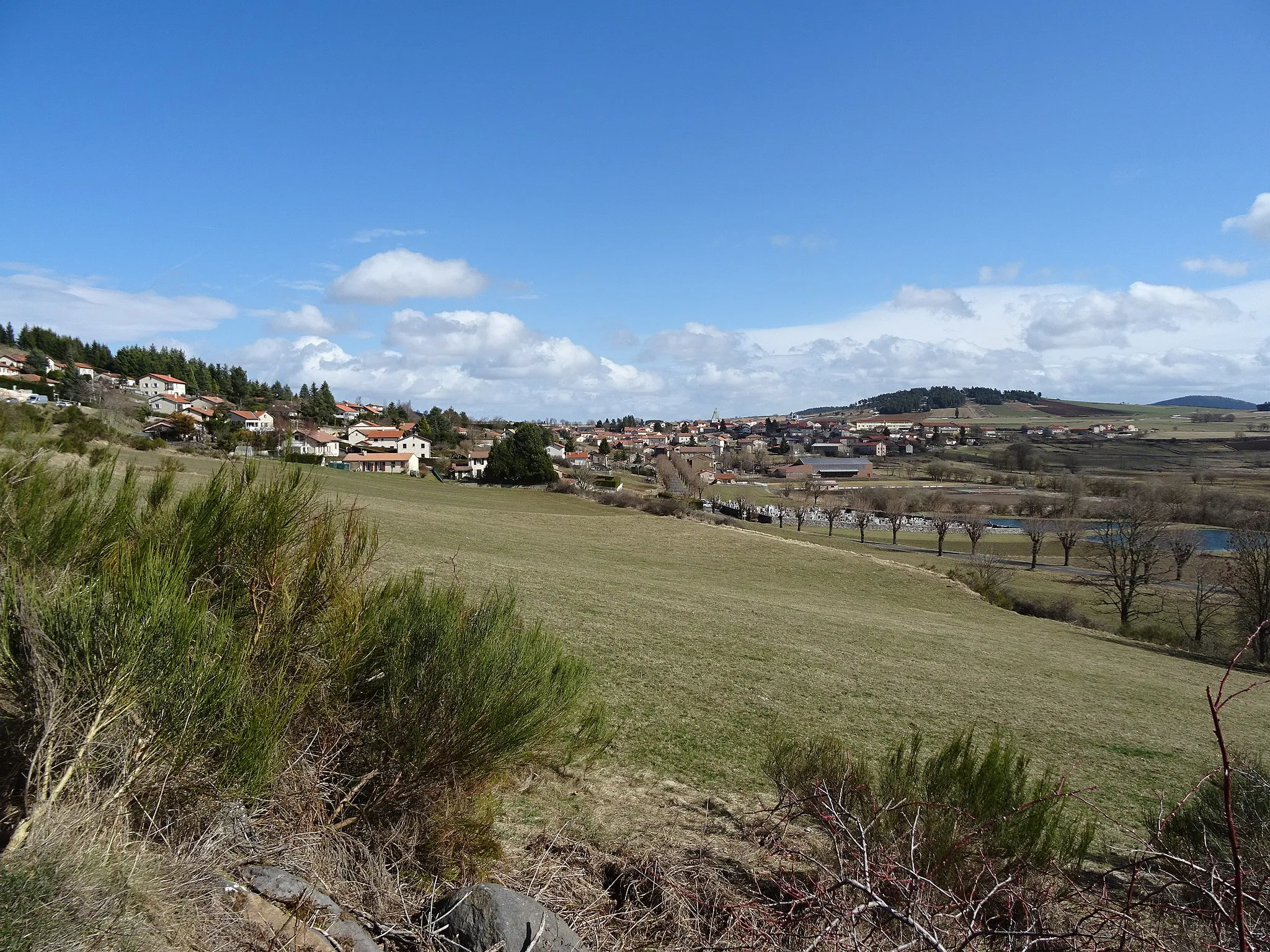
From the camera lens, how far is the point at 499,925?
12.3 ft

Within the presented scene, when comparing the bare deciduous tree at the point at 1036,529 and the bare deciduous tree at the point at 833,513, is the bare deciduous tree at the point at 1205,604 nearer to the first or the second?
the bare deciduous tree at the point at 1036,529

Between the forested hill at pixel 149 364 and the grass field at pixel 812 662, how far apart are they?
84904 mm

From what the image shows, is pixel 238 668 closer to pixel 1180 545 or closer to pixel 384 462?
pixel 1180 545

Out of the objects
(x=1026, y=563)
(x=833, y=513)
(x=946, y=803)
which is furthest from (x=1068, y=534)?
(x=946, y=803)

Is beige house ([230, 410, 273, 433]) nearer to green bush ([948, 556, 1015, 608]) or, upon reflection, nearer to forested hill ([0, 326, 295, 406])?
forested hill ([0, 326, 295, 406])

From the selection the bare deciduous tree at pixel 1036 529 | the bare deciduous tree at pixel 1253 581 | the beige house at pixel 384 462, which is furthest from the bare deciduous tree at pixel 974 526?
the beige house at pixel 384 462

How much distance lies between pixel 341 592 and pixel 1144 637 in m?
33.7

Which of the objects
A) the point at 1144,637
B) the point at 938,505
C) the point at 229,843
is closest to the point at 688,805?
the point at 229,843

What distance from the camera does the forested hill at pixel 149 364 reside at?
10062cm

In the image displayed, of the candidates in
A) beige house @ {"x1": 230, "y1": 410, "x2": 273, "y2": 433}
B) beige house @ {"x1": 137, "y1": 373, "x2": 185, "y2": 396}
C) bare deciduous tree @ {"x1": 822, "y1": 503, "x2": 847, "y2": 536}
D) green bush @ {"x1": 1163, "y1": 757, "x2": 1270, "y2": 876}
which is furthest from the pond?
beige house @ {"x1": 137, "y1": 373, "x2": 185, "y2": 396}

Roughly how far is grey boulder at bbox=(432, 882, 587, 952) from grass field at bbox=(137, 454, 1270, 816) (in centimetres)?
303

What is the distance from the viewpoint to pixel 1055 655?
19406 mm

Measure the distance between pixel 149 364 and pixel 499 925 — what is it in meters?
123

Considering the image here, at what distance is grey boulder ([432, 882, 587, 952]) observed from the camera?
147 inches
